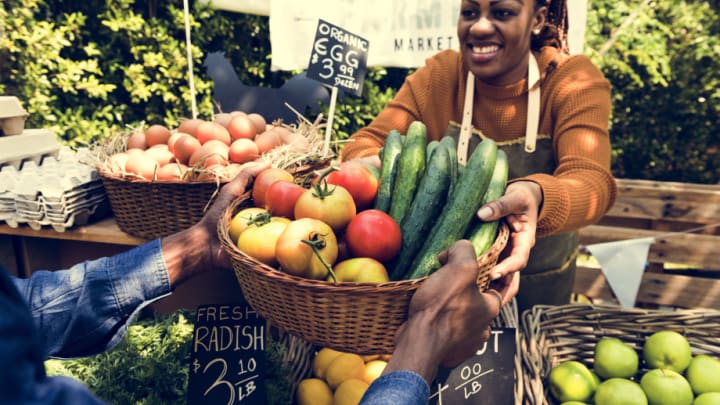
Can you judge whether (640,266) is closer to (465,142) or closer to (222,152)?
(465,142)

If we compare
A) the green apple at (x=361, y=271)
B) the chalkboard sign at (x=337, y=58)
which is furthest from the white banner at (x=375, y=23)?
the green apple at (x=361, y=271)

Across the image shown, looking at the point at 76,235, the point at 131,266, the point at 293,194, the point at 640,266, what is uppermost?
the point at 293,194

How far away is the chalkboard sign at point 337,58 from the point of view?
2.49 metres

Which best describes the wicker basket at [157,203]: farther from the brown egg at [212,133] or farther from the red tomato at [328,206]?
the red tomato at [328,206]

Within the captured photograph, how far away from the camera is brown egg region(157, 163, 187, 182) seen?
2164mm

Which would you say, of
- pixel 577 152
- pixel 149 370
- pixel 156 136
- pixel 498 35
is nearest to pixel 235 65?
pixel 156 136

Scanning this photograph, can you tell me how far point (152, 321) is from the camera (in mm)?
2213

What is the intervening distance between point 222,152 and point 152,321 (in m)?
0.77

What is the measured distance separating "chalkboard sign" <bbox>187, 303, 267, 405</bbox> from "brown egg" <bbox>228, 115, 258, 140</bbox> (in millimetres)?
914

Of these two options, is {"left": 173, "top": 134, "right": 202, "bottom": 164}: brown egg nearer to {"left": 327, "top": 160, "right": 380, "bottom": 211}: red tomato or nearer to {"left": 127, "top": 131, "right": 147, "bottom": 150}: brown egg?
{"left": 127, "top": 131, "right": 147, "bottom": 150}: brown egg

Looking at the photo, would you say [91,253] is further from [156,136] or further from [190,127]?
[190,127]

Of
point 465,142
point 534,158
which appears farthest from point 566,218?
point 465,142

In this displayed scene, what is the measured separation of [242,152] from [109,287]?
85cm

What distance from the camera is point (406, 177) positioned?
1544 millimetres
